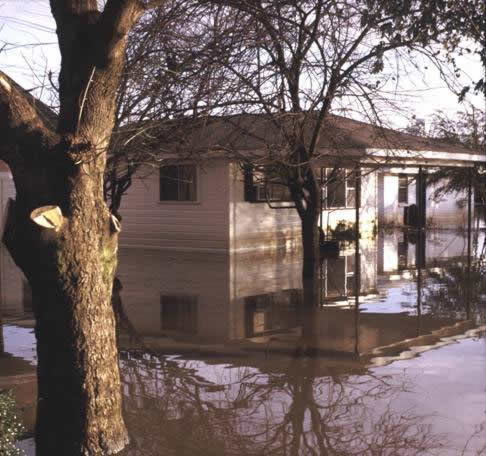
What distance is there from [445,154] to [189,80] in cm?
1281

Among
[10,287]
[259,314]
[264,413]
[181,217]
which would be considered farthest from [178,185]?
[264,413]

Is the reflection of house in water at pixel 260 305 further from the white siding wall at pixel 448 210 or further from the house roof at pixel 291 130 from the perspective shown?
the white siding wall at pixel 448 210

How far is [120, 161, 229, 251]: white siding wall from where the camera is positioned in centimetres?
2003

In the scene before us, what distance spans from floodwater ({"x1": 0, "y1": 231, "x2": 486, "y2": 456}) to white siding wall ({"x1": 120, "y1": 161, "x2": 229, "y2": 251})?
12.3 ft

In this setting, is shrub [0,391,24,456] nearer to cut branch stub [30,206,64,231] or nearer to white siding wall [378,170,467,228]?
cut branch stub [30,206,64,231]

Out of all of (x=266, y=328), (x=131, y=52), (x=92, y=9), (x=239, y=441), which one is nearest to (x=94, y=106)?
(x=92, y=9)

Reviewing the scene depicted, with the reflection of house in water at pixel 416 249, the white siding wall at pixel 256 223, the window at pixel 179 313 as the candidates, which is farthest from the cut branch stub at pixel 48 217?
the white siding wall at pixel 256 223

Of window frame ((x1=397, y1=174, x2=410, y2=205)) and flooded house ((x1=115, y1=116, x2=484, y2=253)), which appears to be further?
window frame ((x1=397, y1=174, x2=410, y2=205))

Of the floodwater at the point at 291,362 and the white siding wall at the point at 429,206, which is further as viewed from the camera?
the white siding wall at the point at 429,206

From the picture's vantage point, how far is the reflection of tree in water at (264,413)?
5.88 metres

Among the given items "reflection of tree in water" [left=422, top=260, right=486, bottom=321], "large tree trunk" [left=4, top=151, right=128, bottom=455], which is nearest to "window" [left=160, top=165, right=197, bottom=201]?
"reflection of tree in water" [left=422, top=260, right=486, bottom=321]

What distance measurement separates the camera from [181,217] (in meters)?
21.0

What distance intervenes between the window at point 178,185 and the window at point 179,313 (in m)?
7.77

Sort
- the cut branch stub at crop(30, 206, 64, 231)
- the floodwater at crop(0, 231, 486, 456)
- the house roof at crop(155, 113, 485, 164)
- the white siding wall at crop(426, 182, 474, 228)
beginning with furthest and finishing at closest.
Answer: the white siding wall at crop(426, 182, 474, 228), the house roof at crop(155, 113, 485, 164), the floodwater at crop(0, 231, 486, 456), the cut branch stub at crop(30, 206, 64, 231)
